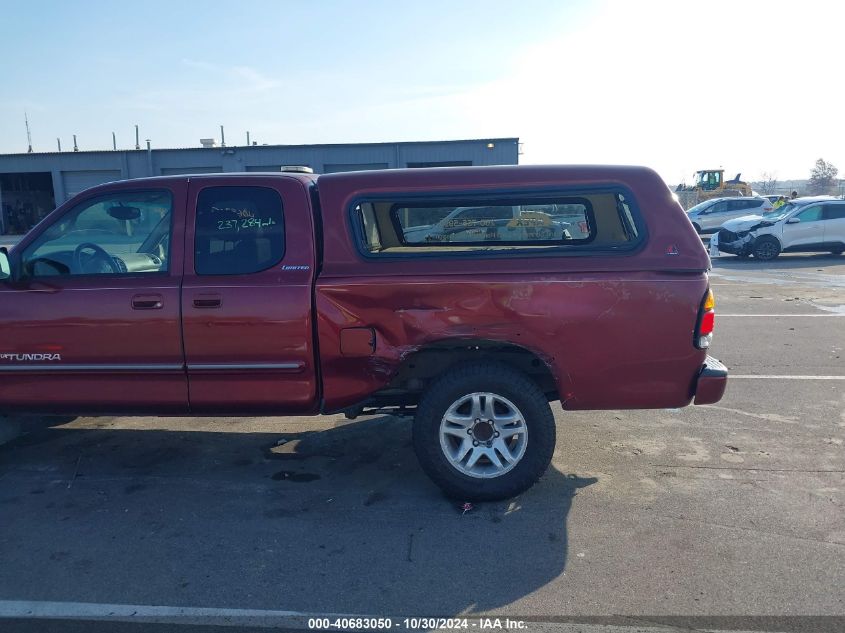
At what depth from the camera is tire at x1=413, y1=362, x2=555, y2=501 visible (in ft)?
14.0

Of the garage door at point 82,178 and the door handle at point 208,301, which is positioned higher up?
the garage door at point 82,178

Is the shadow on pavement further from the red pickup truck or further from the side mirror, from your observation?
the side mirror

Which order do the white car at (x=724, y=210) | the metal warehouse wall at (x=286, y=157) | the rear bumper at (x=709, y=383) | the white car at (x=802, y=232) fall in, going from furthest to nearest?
the metal warehouse wall at (x=286, y=157) → the white car at (x=724, y=210) → the white car at (x=802, y=232) → the rear bumper at (x=709, y=383)

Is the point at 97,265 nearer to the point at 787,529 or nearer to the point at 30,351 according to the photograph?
the point at 30,351

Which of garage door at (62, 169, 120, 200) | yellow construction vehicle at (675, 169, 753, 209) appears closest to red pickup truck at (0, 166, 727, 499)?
garage door at (62, 169, 120, 200)

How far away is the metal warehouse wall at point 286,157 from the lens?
28.5m

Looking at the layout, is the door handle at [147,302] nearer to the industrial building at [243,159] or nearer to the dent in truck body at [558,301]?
the dent in truck body at [558,301]

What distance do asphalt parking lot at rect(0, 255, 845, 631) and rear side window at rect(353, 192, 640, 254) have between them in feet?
5.20

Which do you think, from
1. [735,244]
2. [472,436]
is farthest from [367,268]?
[735,244]

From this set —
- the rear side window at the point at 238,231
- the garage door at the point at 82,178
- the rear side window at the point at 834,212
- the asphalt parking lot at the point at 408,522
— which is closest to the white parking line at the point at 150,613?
the asphalt parking lot at the point at 408,522

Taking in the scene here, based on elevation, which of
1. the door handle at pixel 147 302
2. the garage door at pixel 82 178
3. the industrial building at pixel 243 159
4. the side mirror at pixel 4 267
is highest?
the industrial building at pixel 243 159

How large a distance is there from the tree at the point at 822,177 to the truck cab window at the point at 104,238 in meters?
92.0

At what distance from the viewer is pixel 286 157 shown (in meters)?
28.9

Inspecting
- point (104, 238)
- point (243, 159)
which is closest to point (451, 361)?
point (104, 238)
